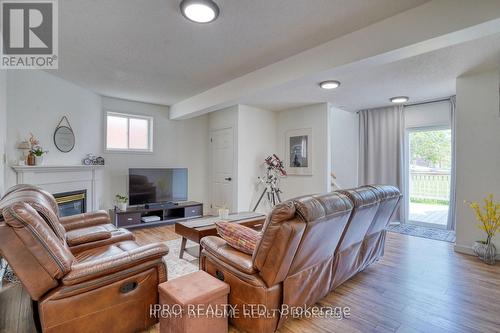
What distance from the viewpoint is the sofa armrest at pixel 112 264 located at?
151 cm

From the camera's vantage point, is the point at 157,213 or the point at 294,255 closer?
the point at 294,255

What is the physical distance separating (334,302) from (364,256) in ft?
2.19

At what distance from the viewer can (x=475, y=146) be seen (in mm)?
3398

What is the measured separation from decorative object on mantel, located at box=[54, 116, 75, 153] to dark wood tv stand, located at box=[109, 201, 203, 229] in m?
1.29

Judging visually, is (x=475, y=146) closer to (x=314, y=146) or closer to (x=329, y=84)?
(x=329, y=84)

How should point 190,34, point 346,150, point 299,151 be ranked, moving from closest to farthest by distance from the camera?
point 190,34, point 299,151, point 346,150

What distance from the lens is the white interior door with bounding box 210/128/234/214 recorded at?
5367mm

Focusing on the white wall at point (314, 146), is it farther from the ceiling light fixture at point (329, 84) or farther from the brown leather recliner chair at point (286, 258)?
the brown leather recliner chair at point (286, 258)

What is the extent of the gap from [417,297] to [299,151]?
3.48 meters

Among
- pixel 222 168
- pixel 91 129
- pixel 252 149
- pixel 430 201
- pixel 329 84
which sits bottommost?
pixel 430 201

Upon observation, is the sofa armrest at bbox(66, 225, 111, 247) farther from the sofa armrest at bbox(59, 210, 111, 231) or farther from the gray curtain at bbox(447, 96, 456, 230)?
the gray curtain at bbox(447, 96, 456, 230)

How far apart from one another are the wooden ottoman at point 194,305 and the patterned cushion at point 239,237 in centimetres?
33

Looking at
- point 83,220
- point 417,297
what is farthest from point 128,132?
point 417,297

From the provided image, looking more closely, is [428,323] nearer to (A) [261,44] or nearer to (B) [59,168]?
(A) [261,44]
